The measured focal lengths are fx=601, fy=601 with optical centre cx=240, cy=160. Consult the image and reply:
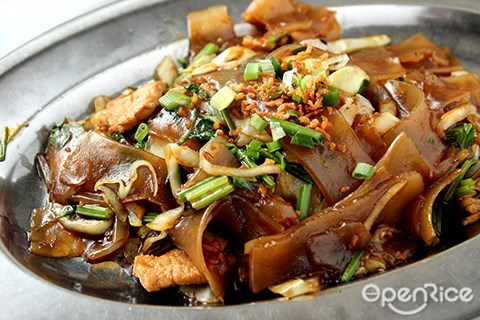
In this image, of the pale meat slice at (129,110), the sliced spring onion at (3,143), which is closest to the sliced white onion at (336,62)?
the pale meat slice at (129,110)

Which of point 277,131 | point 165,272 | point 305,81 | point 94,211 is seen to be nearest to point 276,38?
point 305,81

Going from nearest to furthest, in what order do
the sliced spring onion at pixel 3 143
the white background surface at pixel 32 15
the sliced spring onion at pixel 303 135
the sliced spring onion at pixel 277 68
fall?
the sliced spring onion at pixel 303 135 < the sliced spring onion at pixel 277 68 < the sliced spring onion at pixel 3 143 < the white background surface at pixel 32 15

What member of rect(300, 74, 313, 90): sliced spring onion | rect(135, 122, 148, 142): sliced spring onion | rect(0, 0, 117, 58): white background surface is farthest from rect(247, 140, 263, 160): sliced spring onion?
rect(0, 0, 117, 58): white background surface

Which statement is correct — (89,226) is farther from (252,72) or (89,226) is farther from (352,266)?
(352,266)

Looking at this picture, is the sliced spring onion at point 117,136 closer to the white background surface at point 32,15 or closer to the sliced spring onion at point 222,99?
the sliced spring onion at point 222,99

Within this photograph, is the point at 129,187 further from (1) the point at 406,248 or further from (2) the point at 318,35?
(2) the point at 318,35

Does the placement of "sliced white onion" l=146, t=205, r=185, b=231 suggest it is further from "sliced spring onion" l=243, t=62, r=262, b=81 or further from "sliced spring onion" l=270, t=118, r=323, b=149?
"sliced spring onion" l=243, t=62, r=262, b=81
